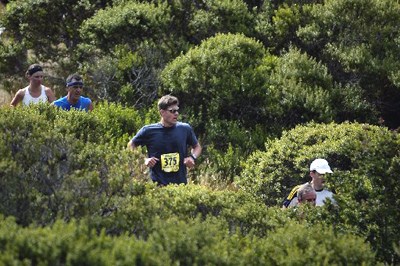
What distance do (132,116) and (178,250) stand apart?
23.9ft

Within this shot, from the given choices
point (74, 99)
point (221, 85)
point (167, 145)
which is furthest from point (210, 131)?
point (167, 145)

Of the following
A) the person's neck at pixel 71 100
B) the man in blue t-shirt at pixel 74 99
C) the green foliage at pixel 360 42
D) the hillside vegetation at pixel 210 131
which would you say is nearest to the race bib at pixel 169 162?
the hillside vegetation at pixel 210 131

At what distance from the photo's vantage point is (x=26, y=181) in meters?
7.35

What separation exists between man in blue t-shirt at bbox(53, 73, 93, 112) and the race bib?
190 centimetres

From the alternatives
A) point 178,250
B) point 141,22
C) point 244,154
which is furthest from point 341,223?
point 141,22

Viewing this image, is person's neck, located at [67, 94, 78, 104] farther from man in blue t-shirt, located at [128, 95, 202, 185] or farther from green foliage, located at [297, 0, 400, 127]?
green foliage, located at [297, 0, 400, 127]

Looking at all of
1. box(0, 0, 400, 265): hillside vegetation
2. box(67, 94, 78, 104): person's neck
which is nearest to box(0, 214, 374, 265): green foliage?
box(0, 0, 400, 265): hillside vegetation

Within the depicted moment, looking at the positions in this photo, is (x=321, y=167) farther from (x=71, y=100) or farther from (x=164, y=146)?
(x=71, y=100)

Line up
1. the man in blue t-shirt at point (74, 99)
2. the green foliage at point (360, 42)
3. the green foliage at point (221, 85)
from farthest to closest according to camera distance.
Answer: the green foliage at point (360, 42) → the green foliage at point (221, 85) → the man in blue t-shirt at point (74, 99)

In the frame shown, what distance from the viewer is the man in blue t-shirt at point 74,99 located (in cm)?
1100

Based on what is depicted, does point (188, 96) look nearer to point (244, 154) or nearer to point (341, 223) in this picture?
point (244, 154)

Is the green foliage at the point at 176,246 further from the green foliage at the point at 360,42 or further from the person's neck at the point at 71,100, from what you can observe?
the green foliage at the point at 360,42

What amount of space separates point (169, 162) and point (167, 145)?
179 mm

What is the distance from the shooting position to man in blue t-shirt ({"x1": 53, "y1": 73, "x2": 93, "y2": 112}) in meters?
11.0
